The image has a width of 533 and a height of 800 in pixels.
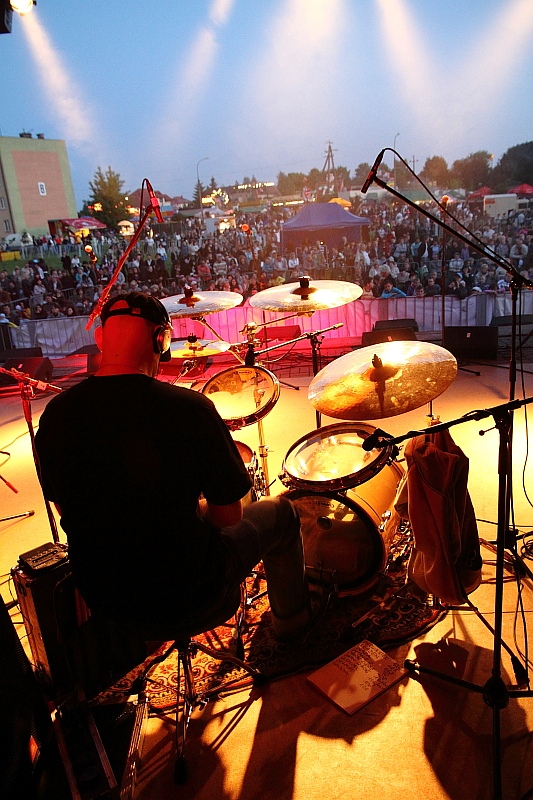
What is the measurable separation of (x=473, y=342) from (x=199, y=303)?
4.06m

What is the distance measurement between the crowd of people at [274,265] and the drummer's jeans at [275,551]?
6.44m

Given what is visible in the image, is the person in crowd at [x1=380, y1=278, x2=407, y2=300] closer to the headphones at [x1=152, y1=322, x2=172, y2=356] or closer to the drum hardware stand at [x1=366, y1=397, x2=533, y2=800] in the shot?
the drum hardware stand at [x1=366, y1=397, x2=533, y2=800]

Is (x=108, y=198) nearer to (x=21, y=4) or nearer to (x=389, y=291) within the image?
(x=389, y=291)

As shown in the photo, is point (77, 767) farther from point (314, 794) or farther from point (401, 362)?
point (401, 362)

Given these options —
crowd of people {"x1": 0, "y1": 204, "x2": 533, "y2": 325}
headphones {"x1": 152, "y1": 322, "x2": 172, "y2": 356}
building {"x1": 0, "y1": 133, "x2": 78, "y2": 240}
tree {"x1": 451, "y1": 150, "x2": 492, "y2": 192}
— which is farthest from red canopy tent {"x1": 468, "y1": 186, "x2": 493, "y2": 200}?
headphones {"x1": 152, "y1": 322, "x2": 172, "y2": 356}

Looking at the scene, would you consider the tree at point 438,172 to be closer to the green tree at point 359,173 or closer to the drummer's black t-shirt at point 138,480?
the green tree at point 359,173

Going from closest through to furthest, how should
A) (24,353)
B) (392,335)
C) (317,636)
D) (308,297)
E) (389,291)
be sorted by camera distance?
1. (317,636)
2. (308,297)
3. (392,335)
4. (24,353)
5. (389,291)

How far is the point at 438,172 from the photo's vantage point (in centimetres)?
1306

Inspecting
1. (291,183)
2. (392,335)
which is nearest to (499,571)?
(392,335)

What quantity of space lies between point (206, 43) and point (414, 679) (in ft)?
39.4

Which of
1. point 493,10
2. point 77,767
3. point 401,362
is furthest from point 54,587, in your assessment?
point 493,10

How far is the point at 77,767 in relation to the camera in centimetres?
146

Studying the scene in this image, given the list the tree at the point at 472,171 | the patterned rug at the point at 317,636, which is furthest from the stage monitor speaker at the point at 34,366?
the tree at the point at 472,171

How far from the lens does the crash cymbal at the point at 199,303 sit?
2938mm
